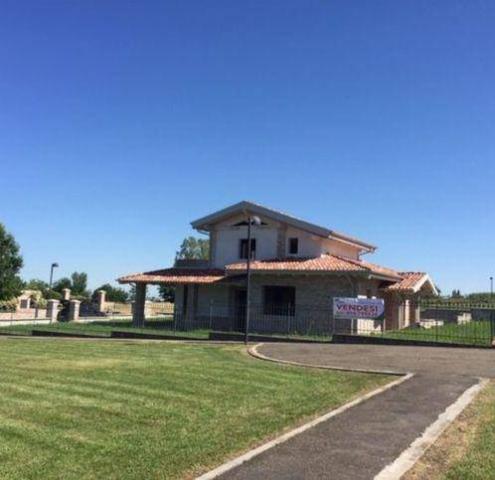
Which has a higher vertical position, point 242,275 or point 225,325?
point 242,275

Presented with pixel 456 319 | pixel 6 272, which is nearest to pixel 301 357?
pixel 456 319

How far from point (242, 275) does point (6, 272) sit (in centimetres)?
2517

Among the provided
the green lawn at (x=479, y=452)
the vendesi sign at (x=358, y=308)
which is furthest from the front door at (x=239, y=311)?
the green lawn at (x=479, y=452)

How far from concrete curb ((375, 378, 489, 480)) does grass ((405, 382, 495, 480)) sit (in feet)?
0.21

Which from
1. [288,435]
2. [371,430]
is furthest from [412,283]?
[288,435]

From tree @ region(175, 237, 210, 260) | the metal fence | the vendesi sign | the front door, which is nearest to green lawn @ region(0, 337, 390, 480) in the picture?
the vendesi sign

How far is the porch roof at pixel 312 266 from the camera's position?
90.1 ft

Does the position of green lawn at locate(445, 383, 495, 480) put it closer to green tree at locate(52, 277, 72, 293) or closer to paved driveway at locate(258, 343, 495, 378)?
paved driveway at locate(258, 343, 495, 378)

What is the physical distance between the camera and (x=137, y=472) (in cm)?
545

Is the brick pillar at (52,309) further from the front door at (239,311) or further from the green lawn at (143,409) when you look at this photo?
the green lawn at (143,409)

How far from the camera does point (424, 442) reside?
664 cm

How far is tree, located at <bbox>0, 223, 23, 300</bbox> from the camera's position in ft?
155

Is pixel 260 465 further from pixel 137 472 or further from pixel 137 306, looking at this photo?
pixel 137 306

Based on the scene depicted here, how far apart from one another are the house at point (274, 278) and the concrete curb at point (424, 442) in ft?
59.2
